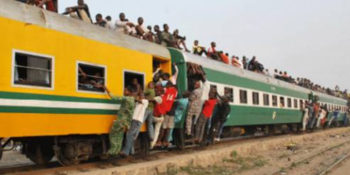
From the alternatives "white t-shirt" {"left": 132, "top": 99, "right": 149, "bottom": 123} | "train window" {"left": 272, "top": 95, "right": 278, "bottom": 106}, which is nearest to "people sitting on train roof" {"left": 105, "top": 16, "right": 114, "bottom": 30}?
"white t-shirt" {"left": 132, "top": 99, "right": 149, "bottom": 123}

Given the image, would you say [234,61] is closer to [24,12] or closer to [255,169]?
[255,169]

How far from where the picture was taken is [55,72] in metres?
7.05

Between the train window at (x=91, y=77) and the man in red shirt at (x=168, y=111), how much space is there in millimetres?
2114

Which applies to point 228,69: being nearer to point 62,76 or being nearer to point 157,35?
point 157,35

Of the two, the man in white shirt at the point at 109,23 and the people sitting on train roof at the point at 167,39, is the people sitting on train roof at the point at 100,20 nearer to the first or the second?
the man in white shirt at the point at 109,23

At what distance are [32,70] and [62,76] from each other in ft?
2.06

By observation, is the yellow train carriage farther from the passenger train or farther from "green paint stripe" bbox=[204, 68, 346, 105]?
"green paint stripe" bbox=[204, 68, 346, 105]

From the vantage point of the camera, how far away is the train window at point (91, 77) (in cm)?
768

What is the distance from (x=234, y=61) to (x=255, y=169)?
28.2 feet

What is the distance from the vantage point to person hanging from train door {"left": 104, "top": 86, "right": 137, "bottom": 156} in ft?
27.1

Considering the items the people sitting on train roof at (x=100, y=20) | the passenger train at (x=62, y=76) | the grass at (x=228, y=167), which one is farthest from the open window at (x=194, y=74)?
the people sitting on train roof at (x=100, y=20)

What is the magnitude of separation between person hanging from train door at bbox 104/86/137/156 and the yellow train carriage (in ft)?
0.46

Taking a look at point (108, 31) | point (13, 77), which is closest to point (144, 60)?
point (108, 31)

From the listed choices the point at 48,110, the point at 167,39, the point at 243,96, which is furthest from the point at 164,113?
the point at 243,96
